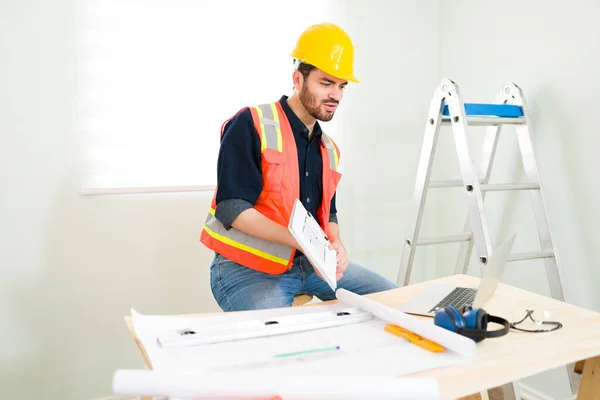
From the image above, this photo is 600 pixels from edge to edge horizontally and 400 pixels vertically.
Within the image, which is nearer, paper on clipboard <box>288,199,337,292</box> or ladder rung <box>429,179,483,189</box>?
paper on clipboard <box>288,199,337,292</box>

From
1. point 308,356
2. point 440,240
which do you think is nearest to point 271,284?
point 308,356

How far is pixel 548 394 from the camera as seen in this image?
2354 mm

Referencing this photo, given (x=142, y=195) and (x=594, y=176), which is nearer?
(x=594, y=176)

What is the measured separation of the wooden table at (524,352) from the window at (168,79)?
1.15 meters

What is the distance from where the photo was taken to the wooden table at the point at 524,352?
95 centimetres

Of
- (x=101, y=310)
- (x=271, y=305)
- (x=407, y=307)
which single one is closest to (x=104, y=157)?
(x=101, y=310)

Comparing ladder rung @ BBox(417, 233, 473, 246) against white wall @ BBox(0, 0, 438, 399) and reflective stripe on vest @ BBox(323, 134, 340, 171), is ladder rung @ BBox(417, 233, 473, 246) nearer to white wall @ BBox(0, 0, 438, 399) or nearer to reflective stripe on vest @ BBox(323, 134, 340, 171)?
reflective stripe on vest @ BBox(323, 134, 340, 171)

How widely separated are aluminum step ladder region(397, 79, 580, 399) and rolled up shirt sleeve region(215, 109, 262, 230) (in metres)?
0.88

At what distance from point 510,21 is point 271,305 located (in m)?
1.71

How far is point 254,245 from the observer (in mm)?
1788

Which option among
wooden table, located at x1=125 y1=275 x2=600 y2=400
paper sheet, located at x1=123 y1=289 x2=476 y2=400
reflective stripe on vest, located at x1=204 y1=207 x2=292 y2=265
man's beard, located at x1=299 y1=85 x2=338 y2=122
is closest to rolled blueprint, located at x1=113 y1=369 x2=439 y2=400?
paper sheet, located at x1=123 y1=289 x2=476 y2=400

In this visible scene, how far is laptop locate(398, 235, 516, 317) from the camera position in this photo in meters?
1.27

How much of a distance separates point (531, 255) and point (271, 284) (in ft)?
3.50

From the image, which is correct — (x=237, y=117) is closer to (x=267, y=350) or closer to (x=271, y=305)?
(x=271, y=305)
